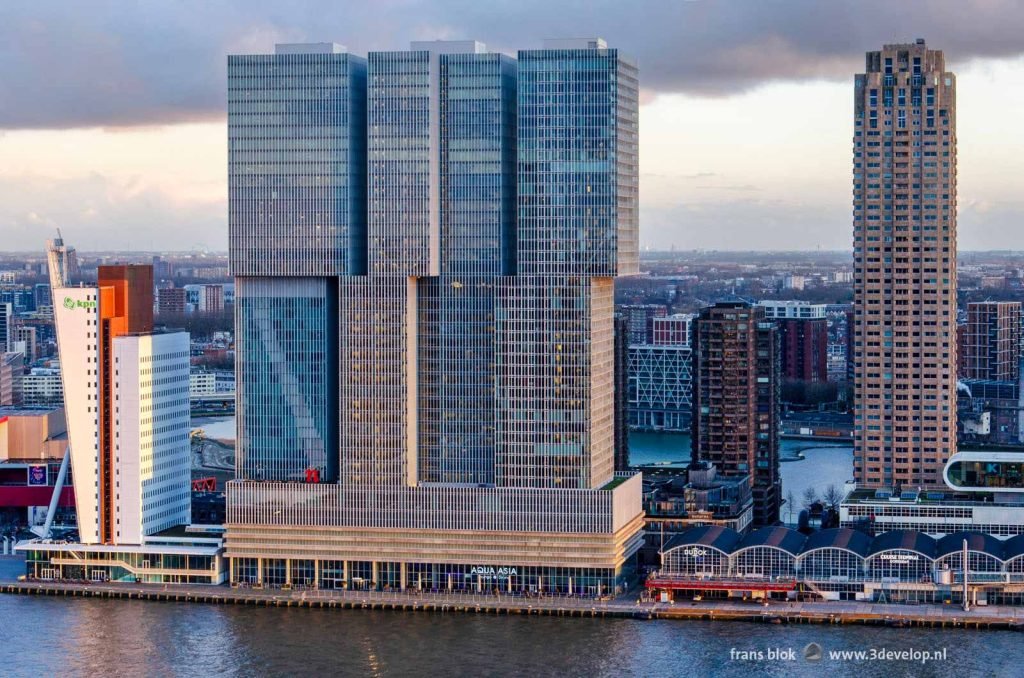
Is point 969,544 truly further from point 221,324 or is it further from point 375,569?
point 221,324

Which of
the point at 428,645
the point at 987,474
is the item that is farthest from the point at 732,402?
the point at 428,645

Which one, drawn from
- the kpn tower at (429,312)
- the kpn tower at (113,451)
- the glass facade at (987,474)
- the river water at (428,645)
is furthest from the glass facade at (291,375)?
the glass facade at (987,474)

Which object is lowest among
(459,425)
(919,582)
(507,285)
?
(919,582)

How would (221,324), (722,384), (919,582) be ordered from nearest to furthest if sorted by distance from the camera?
(919,582), (722,384), (221,324)

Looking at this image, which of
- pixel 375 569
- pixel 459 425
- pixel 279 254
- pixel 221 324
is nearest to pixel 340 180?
pixel 279 254

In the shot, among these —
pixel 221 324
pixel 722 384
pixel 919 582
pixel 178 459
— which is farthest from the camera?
pixel 221 324

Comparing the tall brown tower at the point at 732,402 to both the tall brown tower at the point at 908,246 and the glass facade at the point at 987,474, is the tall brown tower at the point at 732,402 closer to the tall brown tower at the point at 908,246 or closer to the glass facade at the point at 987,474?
the tall brown tower at the point at 908,246
